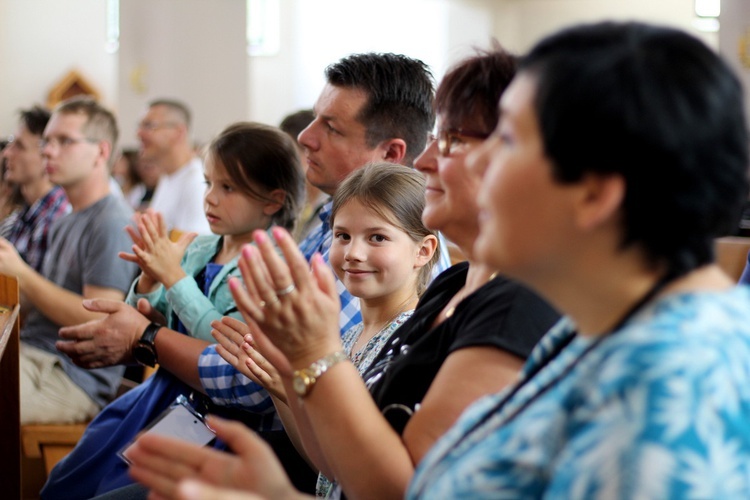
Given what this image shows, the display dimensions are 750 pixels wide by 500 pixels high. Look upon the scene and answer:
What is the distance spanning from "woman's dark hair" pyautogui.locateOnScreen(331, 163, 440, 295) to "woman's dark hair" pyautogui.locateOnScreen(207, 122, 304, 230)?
0.58 metres

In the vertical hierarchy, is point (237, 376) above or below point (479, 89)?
below

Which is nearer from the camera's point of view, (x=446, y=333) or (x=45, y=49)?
(x=446, y=333)

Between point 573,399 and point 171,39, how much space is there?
8277 mm

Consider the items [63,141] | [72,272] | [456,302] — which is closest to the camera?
[456,302]

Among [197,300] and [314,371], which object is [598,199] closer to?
[314,371]

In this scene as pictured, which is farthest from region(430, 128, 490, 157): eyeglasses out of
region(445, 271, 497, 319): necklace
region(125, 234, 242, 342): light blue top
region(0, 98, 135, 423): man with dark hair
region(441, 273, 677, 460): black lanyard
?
region(0, 98, 135, 423): man with dark hair

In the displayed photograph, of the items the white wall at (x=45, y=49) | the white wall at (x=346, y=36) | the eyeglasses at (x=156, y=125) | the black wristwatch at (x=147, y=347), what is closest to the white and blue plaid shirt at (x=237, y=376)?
the black wristwatch at (x=147, y=347)

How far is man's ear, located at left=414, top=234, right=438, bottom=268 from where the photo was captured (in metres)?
2.05

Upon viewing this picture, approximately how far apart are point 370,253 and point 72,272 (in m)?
1.84

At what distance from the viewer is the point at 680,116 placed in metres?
0.80

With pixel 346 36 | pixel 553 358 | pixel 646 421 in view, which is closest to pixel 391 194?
pixel 553 358

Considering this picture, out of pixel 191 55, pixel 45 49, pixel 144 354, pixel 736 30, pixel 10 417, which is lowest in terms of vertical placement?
pixel 10 417

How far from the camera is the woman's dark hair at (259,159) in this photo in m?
2.58

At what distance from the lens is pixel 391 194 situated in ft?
6.49
